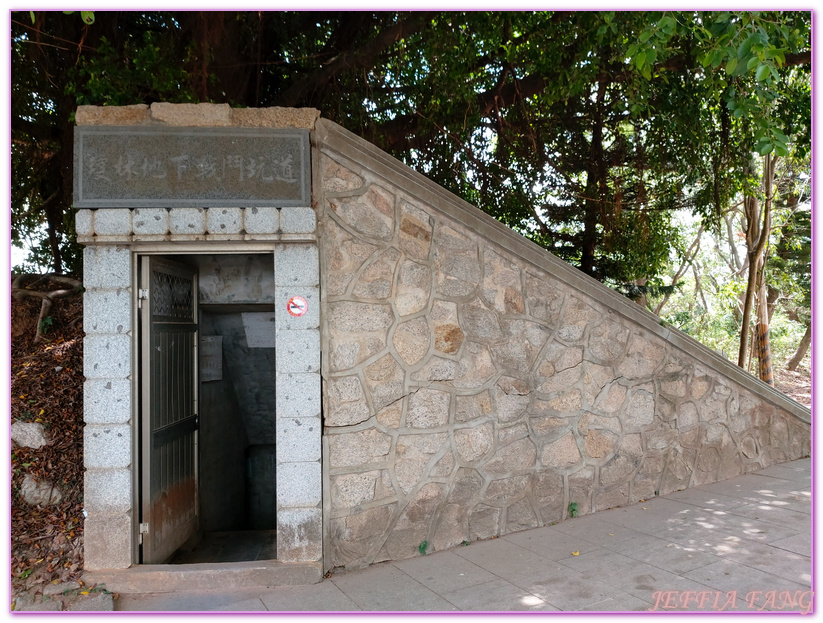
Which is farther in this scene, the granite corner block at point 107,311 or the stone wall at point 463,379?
the stone wall at point 463,379

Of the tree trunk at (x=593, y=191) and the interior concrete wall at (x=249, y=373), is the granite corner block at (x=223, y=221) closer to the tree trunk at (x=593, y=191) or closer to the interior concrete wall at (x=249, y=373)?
the interior concrete wall at (x=249, y=373)

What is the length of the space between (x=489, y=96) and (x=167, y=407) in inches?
188

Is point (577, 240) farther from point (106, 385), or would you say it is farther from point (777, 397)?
point (106, 385)

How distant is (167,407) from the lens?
14.2 feet

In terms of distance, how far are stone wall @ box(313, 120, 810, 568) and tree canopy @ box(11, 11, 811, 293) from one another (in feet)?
5.75

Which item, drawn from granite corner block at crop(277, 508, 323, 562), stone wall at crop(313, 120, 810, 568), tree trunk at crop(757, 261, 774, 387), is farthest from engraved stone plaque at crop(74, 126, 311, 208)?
tree trunk at crop(757, 261, 774, 387)

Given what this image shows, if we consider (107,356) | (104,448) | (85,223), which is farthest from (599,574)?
(85,223)

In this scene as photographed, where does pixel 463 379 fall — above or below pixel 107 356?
below

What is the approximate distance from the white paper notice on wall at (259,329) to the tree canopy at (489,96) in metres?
1.98

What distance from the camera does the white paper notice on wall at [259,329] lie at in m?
5.42

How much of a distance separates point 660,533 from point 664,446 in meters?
1.07

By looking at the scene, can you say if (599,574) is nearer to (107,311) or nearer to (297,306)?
(297,306)

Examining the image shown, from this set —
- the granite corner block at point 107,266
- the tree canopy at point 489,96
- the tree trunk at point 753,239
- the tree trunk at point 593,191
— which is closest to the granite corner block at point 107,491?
the granite corner block at point 107,266

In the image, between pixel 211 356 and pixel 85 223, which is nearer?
pixel 85 223
